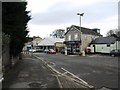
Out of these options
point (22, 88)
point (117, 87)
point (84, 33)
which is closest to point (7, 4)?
point (22, 88)

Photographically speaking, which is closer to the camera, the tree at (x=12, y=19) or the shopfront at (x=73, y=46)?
the tree at (x=12, y=19)

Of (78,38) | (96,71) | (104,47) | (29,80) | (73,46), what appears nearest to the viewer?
(29,80)

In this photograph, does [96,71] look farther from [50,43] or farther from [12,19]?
[50,43]

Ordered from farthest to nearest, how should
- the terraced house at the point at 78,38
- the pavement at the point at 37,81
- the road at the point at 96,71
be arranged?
1. the terraced house at the point at 78,38
2. the road at the point at 96,71
3. the pavement at the point at 37,81

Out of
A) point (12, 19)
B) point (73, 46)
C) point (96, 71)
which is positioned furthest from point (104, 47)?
point (12, 19)

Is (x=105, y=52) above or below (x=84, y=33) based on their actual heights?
below

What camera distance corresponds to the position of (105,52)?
72125 millimetres

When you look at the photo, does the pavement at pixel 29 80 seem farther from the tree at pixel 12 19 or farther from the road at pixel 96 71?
the tree at pixel 12 19

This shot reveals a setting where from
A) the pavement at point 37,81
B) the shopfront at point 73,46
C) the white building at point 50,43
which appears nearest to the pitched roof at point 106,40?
the shopfront at point 73,46

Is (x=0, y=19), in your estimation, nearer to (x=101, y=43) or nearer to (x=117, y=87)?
(x=117, y=87)

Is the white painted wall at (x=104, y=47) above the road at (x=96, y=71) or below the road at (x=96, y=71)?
above

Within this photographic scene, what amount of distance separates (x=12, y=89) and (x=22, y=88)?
2.00ft

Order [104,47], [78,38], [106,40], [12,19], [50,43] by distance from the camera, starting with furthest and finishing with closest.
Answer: [50,43] < [78,38] < [106,40] < [104,47] < [12,19]

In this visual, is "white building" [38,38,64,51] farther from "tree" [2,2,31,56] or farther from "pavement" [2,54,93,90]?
"pavement" [2,54,93,90]
